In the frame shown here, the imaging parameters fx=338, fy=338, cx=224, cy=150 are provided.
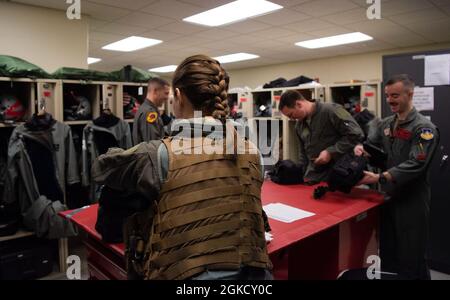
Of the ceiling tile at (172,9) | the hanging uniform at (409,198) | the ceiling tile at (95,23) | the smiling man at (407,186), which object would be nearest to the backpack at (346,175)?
the smiling man at (407,186)

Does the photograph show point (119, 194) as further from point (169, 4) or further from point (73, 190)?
point (169, 4)

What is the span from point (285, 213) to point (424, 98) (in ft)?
7.13

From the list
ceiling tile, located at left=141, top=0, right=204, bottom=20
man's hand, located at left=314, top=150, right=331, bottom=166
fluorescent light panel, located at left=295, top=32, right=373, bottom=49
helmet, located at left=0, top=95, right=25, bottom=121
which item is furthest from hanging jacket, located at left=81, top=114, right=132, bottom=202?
fluorescent light panel, located at left=295, top=32, right=373, bottom=49

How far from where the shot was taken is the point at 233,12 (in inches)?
197

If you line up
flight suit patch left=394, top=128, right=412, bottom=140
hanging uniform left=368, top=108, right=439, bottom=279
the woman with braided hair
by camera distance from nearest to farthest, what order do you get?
1. the woman with braided hair
2. hanging uniform left=368, top=108, right=439, bottom=279
3. flight suit patch left=394, top=128, right=412, bottom=140

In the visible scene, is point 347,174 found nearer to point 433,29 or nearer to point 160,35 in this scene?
point 160,35

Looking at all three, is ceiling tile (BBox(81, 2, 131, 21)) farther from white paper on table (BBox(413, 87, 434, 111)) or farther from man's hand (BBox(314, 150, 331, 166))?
white paper on table (BBox(413, 87, 434, 111))

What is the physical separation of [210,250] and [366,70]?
8769mm

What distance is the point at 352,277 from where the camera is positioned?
6.18 ft

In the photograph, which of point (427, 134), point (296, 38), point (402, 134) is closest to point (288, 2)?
point (296, 38)

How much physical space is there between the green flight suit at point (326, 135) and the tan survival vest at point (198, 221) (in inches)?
74.6

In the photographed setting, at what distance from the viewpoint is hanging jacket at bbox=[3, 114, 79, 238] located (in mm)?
3066

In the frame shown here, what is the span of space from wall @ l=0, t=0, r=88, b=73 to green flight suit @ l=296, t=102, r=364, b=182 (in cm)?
339
